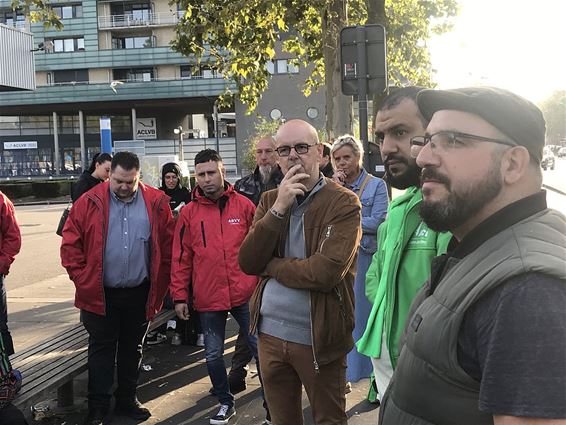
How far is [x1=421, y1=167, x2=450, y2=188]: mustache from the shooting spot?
151cm

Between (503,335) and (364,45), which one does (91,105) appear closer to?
(364,45)

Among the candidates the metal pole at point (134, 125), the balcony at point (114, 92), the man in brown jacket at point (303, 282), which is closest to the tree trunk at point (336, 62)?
the man in brown jacket at point (303, 282)

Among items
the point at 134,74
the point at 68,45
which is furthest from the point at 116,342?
the point at 68,45

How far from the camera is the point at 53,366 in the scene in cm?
451

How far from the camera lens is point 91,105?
58344 millimetres

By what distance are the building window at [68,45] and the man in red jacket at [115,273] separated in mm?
58090

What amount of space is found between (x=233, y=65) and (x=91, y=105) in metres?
49.6

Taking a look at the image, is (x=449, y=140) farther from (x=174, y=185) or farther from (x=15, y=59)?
(x=15, y=59)

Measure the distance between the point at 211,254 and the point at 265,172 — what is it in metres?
1.68

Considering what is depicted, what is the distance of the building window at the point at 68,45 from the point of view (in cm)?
5791

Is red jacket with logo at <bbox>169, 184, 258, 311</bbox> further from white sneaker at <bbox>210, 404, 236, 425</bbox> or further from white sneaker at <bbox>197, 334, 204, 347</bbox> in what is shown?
white sneaker at <bbox>197, 334, 204, 347</bbox>

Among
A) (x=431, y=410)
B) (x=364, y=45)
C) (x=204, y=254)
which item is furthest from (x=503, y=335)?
(x=364, y=45)

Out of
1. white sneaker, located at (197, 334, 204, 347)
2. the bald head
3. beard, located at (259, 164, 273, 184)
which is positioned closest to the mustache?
the bald head

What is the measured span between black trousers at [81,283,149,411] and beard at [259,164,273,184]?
1.81m
